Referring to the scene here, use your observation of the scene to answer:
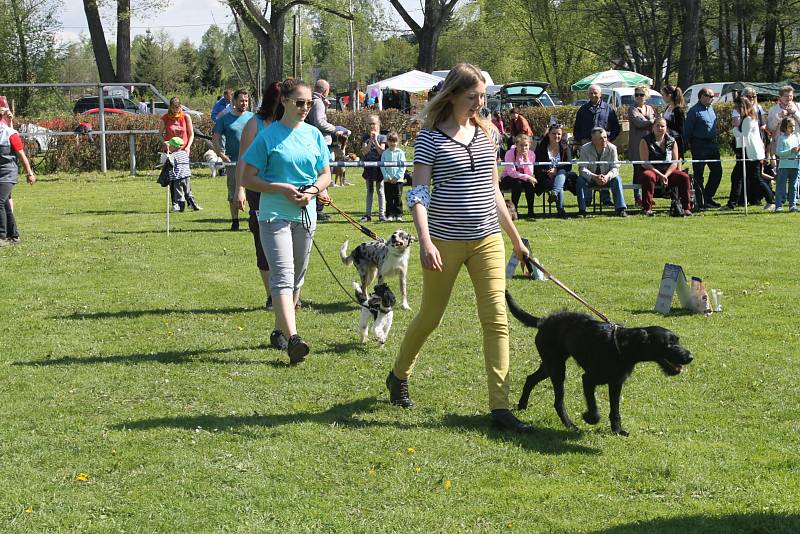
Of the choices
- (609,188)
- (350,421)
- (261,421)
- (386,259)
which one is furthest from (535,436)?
(609,188)

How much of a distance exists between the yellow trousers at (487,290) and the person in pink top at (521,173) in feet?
34.5

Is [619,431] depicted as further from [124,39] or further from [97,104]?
[97,104]

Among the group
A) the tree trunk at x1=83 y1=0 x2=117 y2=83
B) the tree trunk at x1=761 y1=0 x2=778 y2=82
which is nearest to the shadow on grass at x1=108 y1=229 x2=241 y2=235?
the tree trunk at x1=83 y1=0 x2=117 y2=83

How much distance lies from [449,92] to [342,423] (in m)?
2.05

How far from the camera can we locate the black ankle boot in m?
6.13

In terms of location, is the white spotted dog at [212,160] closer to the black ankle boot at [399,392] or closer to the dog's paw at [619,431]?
the black ankle boot at [399,392]

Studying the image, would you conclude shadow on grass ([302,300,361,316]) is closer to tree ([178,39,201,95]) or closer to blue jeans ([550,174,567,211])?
blue jeans ([550,174,567,211])

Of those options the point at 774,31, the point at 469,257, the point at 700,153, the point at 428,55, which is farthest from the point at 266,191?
the point at 774,31

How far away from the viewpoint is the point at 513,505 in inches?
181

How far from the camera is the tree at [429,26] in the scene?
146 ft

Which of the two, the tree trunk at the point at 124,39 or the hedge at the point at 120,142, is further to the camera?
the tree trunk at the point at 124,39

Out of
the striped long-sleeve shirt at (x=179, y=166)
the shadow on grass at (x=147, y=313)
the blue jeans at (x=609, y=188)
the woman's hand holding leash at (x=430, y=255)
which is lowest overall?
the shadow on grass at (x=147, y=313)

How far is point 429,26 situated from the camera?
147 feet

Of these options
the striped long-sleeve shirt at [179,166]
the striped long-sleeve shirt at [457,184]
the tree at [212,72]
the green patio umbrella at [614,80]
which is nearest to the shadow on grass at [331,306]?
the striped long-sleeve shirt at [457,184]
